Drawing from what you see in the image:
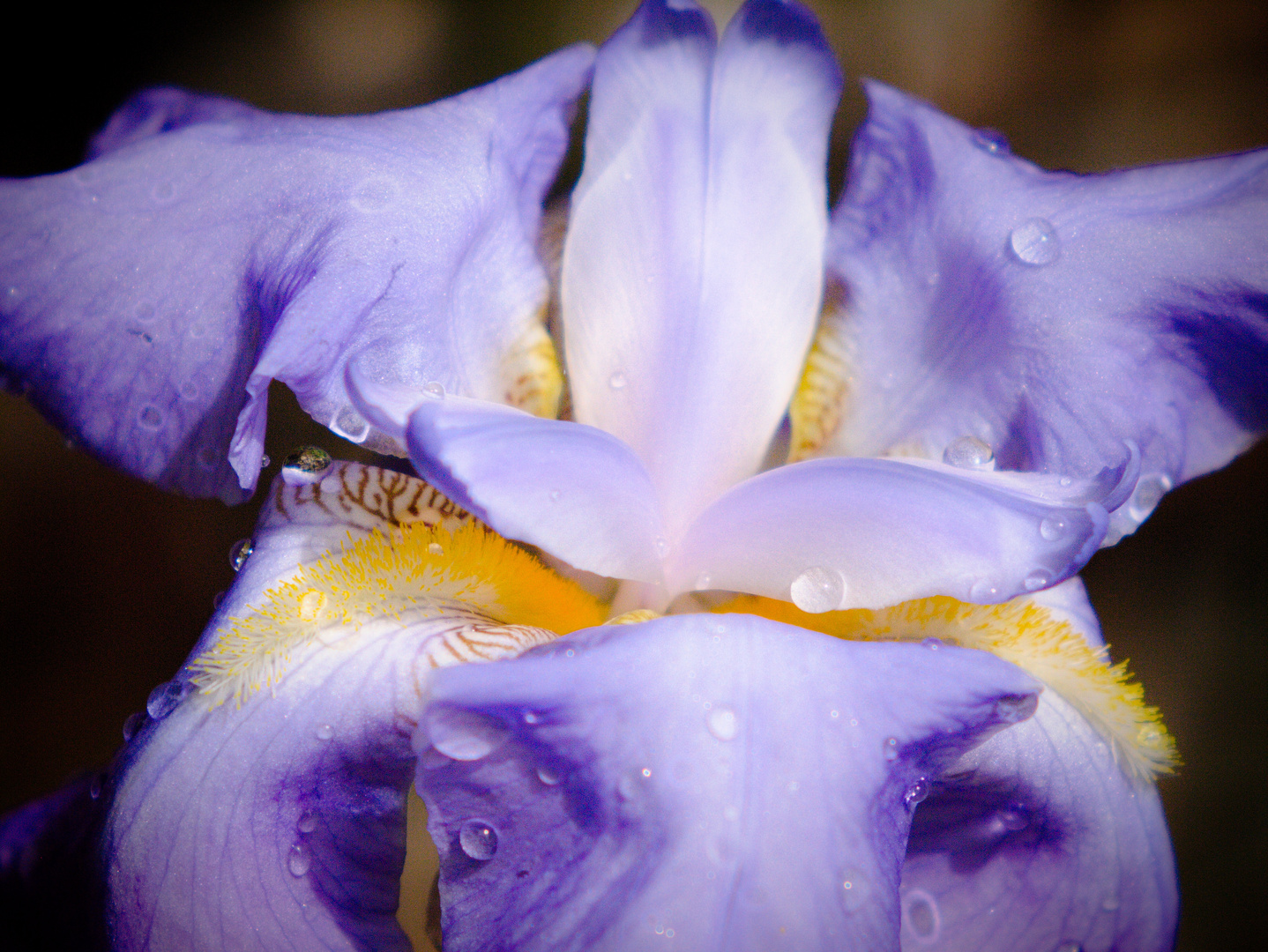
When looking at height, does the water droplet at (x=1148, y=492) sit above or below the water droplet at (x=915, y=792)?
above

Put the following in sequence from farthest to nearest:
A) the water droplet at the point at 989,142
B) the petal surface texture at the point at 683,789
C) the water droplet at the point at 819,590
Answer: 1. the water droplet at the point at 989,142
2. the water droplet at the point at 819,590
3. the petal surface texture at the point at 683,789

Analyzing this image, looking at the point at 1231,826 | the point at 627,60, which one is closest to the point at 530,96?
the point at 627,60

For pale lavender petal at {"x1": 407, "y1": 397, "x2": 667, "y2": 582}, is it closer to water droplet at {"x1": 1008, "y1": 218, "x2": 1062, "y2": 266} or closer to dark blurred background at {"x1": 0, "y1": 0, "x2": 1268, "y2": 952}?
water droplet at {"x1": 1008, "y1": 218, "x2": 1062, "y2": 266}

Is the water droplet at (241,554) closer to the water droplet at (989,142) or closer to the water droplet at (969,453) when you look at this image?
the water droplet at (969,453)

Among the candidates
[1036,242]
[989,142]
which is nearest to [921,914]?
[1036,242]

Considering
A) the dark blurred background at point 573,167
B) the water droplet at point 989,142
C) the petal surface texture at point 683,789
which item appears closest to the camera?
the petal surface texture at point 683,789

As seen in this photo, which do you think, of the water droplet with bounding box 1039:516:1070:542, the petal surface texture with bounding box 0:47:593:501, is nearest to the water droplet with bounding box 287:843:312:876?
the petal surface texture with bounding box 0:47:593:501

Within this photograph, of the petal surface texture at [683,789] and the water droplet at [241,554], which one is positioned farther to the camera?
the water droplet at [241,554]

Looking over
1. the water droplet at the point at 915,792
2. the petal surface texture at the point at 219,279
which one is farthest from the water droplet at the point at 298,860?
the water droplet at the point at 915,792
